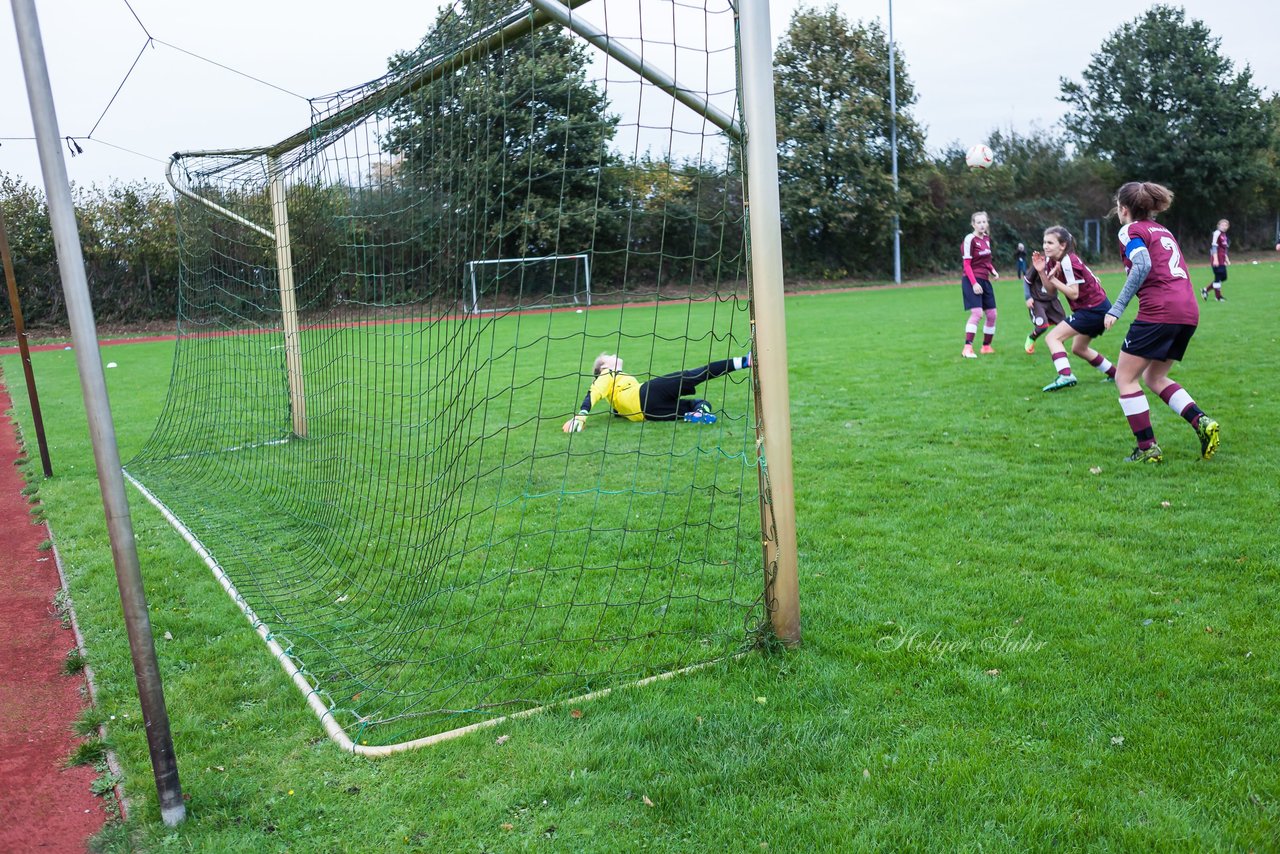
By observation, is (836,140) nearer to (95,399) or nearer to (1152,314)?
(1152,314)

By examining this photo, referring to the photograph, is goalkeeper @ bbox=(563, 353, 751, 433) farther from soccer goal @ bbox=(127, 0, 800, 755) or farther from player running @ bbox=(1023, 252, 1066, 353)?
player running @ bbox=(1023, 252, 1066, 353)

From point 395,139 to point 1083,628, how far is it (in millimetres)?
4352

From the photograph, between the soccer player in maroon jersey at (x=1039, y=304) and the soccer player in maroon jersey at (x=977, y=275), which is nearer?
the soccer player in maroon jersey at (x=1039, y=304)

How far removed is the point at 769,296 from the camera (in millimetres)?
3256

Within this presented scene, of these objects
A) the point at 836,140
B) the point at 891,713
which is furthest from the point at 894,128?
the point at 891,713

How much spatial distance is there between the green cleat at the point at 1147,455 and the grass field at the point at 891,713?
0.62 ft

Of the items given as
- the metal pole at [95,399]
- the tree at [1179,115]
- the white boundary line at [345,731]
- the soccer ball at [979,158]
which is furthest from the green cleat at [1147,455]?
the tree at [1179,115]

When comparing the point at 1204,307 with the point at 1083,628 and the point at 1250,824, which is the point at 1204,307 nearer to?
the point at 1083,628

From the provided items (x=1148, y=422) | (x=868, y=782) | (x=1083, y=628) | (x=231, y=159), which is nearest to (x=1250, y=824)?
(x=868, y=782)

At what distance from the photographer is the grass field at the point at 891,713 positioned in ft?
7.88

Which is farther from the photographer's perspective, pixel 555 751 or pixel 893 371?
pixel 893 371

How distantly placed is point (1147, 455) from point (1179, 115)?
38722mm

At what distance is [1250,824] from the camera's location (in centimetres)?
226

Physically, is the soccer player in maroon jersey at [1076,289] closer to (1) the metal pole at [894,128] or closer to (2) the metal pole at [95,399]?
(2) the metal pole at [95,399]
